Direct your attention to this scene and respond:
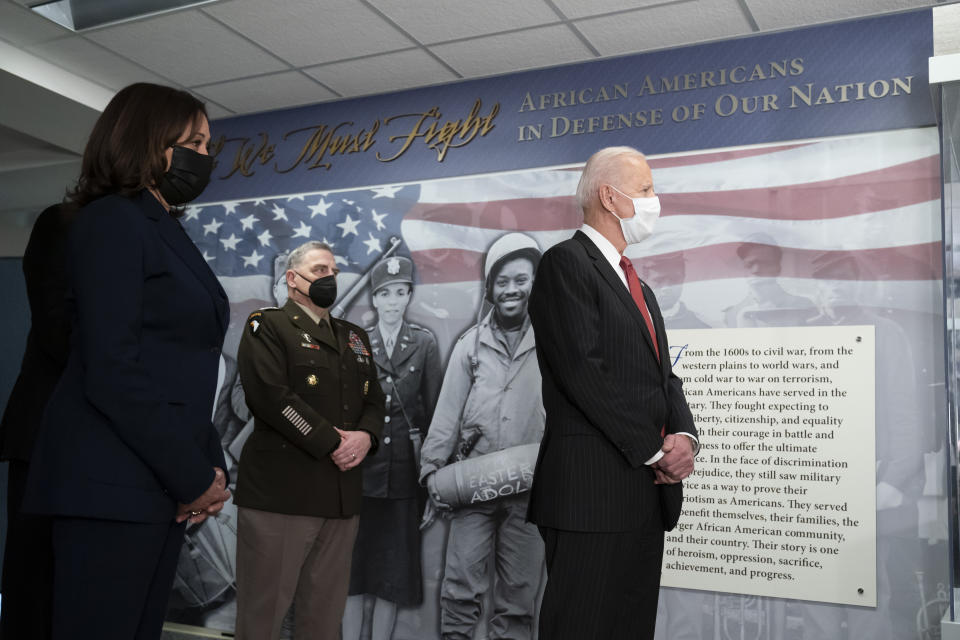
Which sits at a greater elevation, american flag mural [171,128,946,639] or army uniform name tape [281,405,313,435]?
american flag mural [171,128,946,639]

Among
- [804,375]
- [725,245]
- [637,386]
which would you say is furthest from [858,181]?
[637,386]

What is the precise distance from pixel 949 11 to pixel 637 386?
1665 millimetres

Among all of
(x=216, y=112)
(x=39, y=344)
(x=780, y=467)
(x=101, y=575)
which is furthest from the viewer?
(x=216, y=112)

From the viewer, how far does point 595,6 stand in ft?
10.6

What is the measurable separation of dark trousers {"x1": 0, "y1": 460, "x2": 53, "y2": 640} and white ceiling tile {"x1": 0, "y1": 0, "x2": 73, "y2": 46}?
2.52 metres

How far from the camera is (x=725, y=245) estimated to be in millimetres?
3295

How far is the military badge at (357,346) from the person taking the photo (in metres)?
3.35

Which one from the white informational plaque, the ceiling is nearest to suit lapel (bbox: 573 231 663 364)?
the white informational plaque

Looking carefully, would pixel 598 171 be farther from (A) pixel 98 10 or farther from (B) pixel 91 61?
(B) pixel 91 61

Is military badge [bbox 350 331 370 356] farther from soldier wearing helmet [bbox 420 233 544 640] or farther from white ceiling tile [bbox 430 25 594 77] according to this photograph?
white ceiling tile [bbox 430 25 594 77]

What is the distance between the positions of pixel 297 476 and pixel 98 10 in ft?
6.94

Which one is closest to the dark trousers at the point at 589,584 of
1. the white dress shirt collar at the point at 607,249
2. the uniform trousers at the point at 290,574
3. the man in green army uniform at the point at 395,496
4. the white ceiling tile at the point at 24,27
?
the white dress shirt collar at the point at 607,249

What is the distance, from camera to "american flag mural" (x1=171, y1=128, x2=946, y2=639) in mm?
2953

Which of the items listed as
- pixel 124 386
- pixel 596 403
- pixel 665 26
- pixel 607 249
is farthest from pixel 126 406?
pixel 665 26
